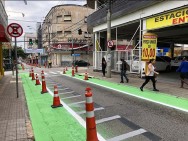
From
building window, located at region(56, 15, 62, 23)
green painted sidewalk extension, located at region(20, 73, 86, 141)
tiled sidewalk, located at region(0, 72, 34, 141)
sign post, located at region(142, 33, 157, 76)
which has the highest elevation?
building window, located at region(56, 15, 62, 23)

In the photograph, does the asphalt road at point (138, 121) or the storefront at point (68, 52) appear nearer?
the asphalt road at point (138, 121)

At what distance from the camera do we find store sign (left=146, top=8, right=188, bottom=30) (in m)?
12.7

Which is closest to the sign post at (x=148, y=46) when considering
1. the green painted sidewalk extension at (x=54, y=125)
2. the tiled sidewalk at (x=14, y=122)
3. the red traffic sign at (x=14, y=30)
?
the red traffic sign at (x=14, y=30)

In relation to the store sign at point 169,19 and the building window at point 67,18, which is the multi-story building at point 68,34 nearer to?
the building window at point 67,18

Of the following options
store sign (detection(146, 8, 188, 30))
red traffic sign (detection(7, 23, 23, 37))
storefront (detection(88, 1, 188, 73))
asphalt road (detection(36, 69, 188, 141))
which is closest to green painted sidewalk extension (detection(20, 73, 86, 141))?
asphalt road (detection(36, 69, 188, 141))

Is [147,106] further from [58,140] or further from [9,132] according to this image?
[9,132]

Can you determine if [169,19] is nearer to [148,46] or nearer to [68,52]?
[148,46]

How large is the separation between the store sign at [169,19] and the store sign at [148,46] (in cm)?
84

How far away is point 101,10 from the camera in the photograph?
22.6 metres

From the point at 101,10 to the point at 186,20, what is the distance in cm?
1156

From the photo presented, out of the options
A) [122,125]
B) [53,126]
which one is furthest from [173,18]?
[53,126]

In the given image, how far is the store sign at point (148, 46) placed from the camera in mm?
14789

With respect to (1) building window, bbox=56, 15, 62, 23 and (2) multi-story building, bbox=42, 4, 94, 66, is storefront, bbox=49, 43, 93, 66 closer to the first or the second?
(2) multi-story building, bbox=42, 4, 94, 66

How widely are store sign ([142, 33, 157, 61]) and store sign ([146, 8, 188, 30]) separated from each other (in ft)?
2.77
